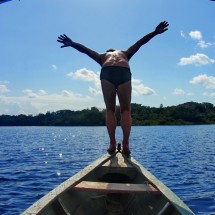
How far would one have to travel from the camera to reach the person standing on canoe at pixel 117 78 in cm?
733

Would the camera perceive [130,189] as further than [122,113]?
No

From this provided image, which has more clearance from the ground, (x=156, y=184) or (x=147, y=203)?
(x=156, y=184)

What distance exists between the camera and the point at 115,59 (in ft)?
24.5

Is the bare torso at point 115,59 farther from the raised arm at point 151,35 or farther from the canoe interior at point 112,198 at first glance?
the canoe interior at point 112,198

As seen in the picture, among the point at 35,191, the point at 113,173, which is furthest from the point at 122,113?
the point at 35,191

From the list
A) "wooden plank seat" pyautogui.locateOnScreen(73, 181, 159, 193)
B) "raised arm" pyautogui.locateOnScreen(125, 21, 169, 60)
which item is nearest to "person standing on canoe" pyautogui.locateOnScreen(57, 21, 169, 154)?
"raised arm" pyautogui.locateOnScreen(125, 21, 169, 60)

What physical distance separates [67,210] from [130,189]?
1345 millimetres

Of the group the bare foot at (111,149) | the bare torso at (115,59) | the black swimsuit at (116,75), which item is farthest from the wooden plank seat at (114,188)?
the bare torso at (115,59)

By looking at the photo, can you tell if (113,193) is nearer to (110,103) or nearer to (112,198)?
(112,198)

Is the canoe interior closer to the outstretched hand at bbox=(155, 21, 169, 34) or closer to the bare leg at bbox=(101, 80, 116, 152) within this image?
the bare leg at bbox=(101, 80, 116, 152)

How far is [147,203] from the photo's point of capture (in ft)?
20.4

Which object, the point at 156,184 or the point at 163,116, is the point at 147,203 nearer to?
the point at 156,184

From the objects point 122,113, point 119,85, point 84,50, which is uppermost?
point 84,50

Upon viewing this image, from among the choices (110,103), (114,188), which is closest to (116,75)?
(110,103)
